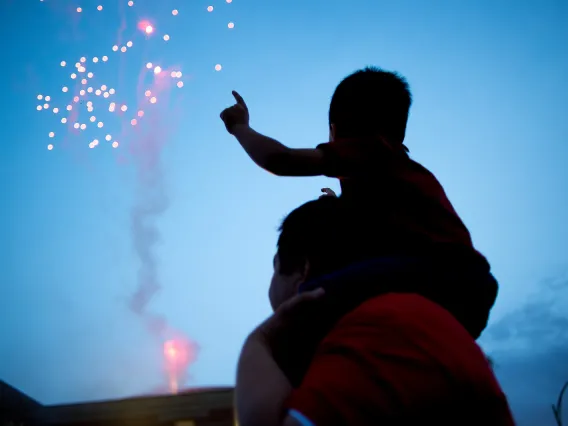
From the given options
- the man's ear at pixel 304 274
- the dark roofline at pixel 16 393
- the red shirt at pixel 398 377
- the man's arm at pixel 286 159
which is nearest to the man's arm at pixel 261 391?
the red shirt at pixel 398 377

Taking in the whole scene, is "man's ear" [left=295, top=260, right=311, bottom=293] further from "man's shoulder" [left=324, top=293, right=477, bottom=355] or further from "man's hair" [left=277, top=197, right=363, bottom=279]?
"man's shoulder" [left=324, top=293, right=477, bottom=355]

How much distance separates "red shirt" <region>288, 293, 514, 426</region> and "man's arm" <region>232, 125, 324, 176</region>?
872 millimetres

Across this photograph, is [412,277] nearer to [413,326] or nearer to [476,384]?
[413,326]

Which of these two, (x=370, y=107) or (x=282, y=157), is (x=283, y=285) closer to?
(x=282, y=157)

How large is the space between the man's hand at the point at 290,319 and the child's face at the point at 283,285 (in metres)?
0.37

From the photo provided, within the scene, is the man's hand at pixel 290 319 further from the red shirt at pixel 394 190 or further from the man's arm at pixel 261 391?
the red shirt at pixel 394 190

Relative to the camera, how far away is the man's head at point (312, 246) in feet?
5.90

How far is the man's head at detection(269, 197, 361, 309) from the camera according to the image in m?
1.80

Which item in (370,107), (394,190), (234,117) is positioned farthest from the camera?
(234,117)

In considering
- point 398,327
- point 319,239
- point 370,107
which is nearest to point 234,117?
point 370,107

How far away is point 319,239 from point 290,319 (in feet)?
1.54

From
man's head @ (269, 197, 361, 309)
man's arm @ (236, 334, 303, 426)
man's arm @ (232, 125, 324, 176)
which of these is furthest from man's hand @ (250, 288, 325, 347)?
man's arm @ (232, 125, 324, 176)

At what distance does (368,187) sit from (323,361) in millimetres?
1011

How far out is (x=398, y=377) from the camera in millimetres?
1116
